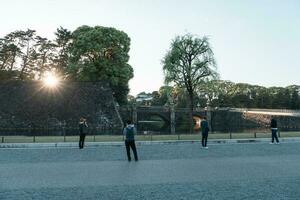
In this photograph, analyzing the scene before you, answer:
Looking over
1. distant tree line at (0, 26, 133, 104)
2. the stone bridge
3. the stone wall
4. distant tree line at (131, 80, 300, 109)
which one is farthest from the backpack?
distant tree line at (131, 80, 300, 109)

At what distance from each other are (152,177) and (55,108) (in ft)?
93.7

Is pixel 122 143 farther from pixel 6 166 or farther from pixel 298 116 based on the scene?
pixel 298 116

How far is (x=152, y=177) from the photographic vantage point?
9.52m

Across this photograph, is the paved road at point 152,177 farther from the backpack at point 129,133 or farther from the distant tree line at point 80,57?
the distant tree line at point 80,57

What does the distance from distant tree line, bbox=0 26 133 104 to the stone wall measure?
274 inches

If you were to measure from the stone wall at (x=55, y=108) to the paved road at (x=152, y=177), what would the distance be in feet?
63.8

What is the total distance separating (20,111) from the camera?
3556 cm

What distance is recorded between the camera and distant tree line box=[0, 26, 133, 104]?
160 feet

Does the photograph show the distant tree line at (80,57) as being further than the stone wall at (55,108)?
Yes

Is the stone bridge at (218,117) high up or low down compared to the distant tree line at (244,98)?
down

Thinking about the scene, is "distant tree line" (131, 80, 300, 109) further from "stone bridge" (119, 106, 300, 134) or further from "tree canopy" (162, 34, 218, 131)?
"tree canopy" (162, 34, 218, 131)

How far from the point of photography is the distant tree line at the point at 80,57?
48.7m

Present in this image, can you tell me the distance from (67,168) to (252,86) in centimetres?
11146

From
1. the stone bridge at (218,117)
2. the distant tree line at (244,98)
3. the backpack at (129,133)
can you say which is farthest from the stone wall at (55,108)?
the distant tree line at (244,98)
